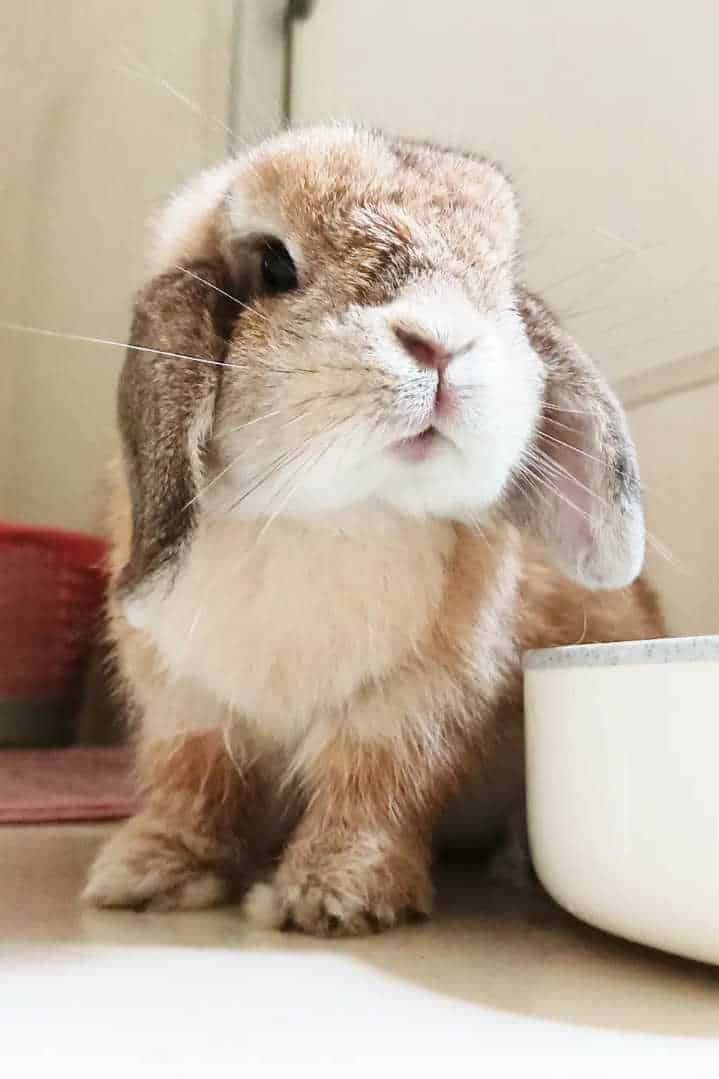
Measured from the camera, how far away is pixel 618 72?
130 cm

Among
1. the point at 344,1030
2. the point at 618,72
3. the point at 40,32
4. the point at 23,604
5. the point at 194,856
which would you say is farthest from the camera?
the point at 40,32

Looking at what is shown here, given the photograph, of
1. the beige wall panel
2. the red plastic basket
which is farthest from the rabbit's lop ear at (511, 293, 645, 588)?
the beige wall panel

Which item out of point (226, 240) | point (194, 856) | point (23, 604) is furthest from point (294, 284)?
point (23, 604)

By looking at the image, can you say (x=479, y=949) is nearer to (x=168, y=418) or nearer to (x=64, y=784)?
(x=168, y=418)

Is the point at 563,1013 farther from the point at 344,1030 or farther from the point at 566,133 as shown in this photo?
the point at 566,133

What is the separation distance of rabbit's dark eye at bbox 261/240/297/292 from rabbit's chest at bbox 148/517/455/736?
183mm

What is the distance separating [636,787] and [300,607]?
11.6 inches

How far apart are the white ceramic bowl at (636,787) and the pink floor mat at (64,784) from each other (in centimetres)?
67

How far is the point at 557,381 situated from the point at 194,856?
0.49 metres

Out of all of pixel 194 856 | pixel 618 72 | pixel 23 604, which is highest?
pixel 618 72

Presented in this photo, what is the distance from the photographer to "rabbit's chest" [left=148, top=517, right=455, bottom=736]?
2.71 ft

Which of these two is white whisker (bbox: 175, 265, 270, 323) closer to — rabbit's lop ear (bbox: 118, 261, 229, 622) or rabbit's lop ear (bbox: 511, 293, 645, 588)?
rabbit's lop ear (bbox: 118, 261, 229, 622)

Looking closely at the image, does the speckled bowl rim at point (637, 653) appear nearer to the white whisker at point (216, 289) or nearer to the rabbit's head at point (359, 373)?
the rabbit's head at point (359, 373)

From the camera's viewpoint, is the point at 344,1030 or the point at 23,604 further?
the point at 23,604
